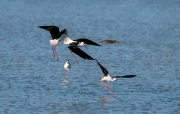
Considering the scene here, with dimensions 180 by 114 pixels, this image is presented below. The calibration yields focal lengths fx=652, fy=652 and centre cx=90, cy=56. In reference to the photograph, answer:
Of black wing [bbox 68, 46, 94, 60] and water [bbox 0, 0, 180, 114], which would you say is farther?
water [bbox 0, 0, 180, 114]

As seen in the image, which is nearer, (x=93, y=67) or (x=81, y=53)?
(x=81, y=53)

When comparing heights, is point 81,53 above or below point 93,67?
above

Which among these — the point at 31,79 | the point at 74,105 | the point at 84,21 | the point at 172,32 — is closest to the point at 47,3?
the point at 84,21

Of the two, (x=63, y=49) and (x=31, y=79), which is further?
(x=63, y=49)

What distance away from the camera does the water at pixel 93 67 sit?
15.6 m

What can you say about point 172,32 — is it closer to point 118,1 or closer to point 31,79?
point 31,79

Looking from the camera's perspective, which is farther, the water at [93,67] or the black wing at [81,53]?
the water at [93,67]

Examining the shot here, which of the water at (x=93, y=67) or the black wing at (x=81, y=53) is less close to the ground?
the black wing at (x=81, y=53)

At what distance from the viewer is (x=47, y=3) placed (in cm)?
5588

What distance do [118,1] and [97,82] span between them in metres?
40.5

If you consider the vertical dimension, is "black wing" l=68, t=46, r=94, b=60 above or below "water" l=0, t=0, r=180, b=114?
above

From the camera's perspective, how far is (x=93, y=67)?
70.2ft

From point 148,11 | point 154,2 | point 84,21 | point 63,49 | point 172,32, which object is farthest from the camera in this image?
point 154,2

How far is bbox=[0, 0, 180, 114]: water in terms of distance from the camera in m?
15.6
